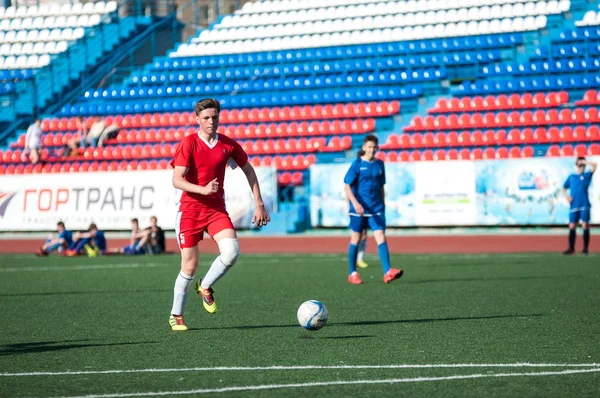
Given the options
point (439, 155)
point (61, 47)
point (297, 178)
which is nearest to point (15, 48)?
point (61, 47)

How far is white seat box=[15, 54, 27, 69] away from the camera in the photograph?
1422 inches

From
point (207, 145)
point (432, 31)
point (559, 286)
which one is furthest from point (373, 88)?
point (207, 145)

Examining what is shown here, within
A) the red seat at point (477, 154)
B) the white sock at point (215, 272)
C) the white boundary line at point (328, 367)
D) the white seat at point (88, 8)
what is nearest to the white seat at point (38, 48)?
the white seat at point (88, 8)

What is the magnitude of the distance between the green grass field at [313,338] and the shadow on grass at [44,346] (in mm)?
17

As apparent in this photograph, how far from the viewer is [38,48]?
36.9 metres

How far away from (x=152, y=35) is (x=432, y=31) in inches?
425

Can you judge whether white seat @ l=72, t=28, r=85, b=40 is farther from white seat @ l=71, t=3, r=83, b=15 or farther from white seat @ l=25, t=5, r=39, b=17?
white seat @ l=25, t=5, r=39, b=17

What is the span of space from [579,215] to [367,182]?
7306mm

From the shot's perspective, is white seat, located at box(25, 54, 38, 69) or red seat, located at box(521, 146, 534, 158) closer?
red seat, located at box(521, 146, 534, 158)

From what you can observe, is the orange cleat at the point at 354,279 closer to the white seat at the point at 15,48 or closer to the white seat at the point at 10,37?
the white seat at the point at 15,48

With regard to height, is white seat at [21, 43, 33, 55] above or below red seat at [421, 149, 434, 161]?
above

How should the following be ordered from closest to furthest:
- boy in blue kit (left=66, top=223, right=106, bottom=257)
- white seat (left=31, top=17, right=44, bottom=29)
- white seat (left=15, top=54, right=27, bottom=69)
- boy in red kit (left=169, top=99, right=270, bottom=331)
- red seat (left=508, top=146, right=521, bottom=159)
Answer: boy in red kit (left=169, top=99, right=270, bottom=331), boy in blue kit (left=66, top=223, right=106, bottom=257), red seat (left=508, top=146, right=521, bottom=159), white seat (left=15, top=54, right=27, bottom=69), white seat (left=31, top=17, right=44, bottom=29)

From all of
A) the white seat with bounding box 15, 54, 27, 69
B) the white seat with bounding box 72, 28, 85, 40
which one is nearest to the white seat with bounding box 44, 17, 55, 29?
the white seat with bounding box 72, 28, 85, 40

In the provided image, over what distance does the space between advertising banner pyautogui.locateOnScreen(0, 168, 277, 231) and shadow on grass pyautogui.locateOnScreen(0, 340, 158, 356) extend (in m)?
17.9
